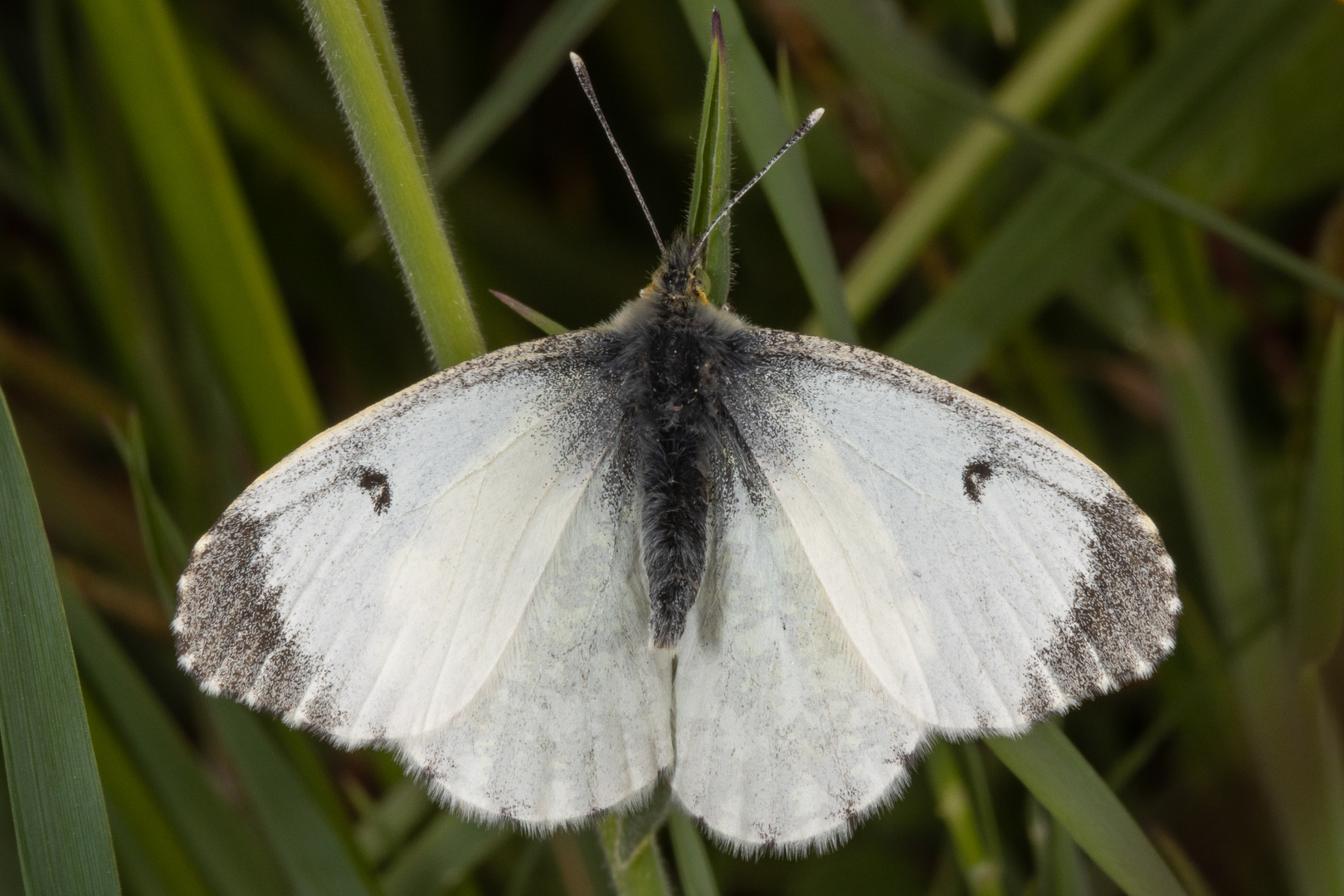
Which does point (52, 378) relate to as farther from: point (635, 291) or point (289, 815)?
point (289, 815)

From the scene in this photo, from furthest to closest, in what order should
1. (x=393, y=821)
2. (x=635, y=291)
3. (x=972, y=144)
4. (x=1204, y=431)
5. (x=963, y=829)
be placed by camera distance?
(x=635, y=291), (x=1204, y=431), (x=972, y=144), (x=393, y=821), (x=963, y=829)

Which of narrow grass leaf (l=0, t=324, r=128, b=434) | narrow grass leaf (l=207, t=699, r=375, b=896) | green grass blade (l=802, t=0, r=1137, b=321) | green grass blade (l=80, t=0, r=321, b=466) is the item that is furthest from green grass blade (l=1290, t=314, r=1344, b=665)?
narrow grass leaf (l=0, t=324, r=128, b=434)

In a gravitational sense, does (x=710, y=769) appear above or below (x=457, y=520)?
below

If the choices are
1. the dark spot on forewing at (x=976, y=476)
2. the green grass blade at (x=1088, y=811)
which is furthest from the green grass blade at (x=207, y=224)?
the green grass blade at (x=1088, y=811)

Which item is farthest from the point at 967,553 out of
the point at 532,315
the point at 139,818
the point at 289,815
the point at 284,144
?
the point at 284,144

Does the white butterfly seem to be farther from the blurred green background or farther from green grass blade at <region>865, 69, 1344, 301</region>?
green grass blade at <region>865, 69, 1344, 301</region>

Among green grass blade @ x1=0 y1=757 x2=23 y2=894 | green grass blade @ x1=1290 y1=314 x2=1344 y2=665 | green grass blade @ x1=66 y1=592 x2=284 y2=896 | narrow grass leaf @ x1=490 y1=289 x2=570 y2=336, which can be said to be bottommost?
green grass blade @ x1=0 y1=757 x2=23 y2=894

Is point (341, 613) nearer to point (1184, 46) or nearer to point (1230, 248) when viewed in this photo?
point (1184, 46)

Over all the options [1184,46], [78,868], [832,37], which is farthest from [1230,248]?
[78,868]
